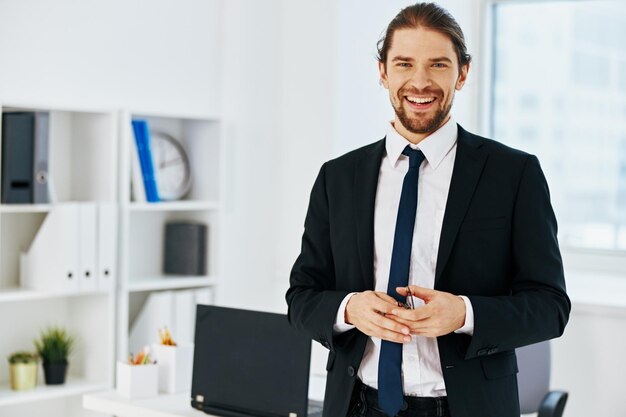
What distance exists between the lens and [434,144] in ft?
6.08

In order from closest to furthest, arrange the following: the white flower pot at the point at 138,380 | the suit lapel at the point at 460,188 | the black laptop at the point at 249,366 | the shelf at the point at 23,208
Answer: the suit lapel at the point at 460,188 → the black laptop at the point at 249,366 → the white flower pot at the point at 138,380 → the shelf at the point at 23,208

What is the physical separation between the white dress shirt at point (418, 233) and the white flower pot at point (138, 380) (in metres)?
1.06

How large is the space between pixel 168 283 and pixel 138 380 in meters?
1.48

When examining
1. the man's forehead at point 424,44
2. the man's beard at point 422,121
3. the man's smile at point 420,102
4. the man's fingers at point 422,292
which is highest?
the man's forehead at point 424,44

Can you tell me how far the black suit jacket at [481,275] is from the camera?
1.70 metres

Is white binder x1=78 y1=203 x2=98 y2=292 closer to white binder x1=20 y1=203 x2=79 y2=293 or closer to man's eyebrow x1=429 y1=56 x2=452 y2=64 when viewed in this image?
white binder x1=20 y1=203 x2=79 y2=293

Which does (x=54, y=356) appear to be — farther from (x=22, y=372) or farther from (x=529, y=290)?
(x=529, y=290)

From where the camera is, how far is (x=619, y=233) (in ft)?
13.8

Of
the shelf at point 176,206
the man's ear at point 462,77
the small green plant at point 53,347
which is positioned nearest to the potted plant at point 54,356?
the small green plant at point 53,347

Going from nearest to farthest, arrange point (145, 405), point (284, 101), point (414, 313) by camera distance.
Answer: point (414, 313) → point (145, 405) → point (284, 101)

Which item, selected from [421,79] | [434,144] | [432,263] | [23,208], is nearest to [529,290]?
[432,263]

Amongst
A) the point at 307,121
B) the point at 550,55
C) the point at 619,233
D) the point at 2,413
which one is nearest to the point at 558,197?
the point at 619,233

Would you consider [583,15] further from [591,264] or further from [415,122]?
[415,122]

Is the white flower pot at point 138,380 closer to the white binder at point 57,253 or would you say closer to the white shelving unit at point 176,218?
the white binder at point 57,253
